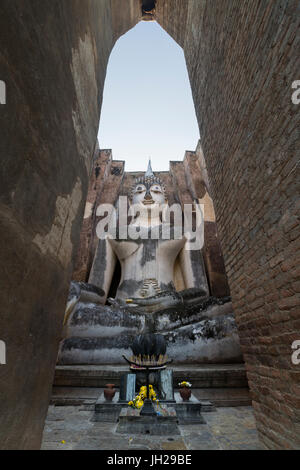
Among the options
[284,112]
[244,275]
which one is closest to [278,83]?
[284,112]

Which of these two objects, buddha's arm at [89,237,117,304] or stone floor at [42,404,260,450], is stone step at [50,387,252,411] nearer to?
stone floor at [42,404,260,450]

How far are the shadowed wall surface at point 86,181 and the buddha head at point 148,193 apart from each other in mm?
5149

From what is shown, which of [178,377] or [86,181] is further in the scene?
[178,377]

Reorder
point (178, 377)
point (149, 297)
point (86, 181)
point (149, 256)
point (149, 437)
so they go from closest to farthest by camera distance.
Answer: point (149, 437), point (86, 181), point (178, 377), point (149, 297), point (149, 256)

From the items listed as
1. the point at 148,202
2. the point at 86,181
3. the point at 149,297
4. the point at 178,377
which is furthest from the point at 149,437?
the point at 148,202

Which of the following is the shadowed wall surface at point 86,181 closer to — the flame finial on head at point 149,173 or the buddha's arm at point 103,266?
the buddha's arm at point 103,266

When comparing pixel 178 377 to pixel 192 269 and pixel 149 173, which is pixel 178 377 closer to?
pixel 192 269

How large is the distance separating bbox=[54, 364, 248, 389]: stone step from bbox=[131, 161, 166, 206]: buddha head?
19.3 ft

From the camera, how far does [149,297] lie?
243 inches

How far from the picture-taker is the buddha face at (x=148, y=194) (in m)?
8.62

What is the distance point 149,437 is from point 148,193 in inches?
288

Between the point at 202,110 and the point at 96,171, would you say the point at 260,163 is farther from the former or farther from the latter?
the point at 96,171

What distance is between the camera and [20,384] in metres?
1.29

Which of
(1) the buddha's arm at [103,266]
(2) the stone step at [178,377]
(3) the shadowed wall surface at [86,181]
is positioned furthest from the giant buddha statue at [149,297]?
(3) the shadowed wall surface at [86,181]
